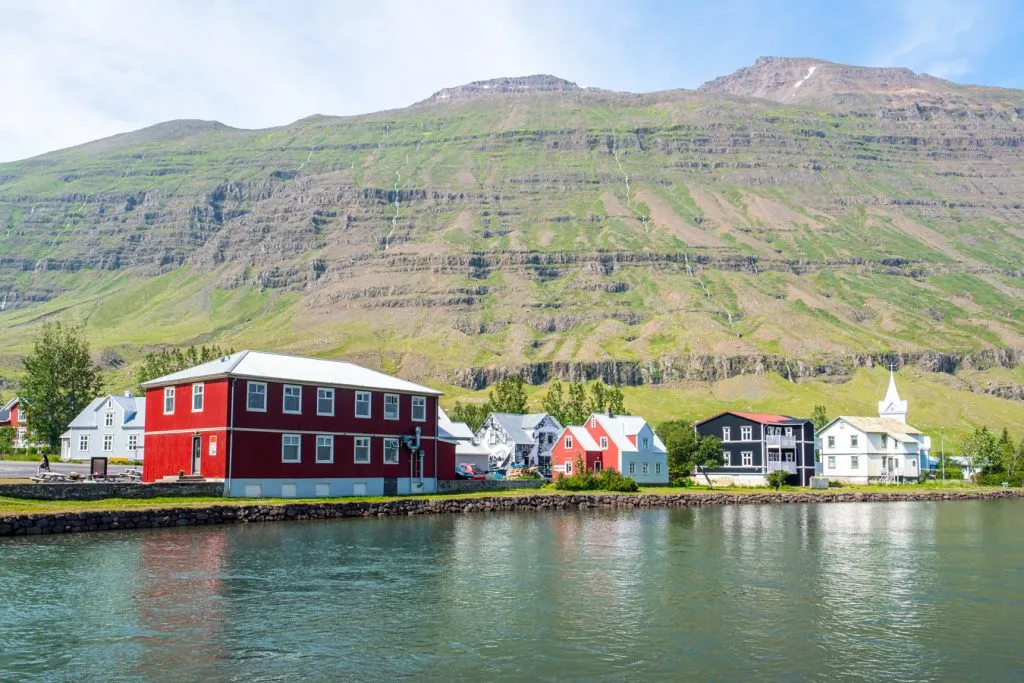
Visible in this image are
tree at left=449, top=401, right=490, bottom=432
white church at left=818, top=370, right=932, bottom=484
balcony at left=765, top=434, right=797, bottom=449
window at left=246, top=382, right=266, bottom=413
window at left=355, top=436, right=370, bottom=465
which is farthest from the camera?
tree at left=449, top=401, right=490, bottom=432

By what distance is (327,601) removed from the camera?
106 ft

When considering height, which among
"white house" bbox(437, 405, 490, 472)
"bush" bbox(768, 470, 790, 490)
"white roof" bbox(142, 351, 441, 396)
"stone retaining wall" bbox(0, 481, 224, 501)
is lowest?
"bush" bbox(768, 470, 790, 490)

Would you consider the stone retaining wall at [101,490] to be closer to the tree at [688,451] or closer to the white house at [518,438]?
the tree at [688,451]

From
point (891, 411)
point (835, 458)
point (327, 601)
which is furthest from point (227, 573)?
point (891, 411)

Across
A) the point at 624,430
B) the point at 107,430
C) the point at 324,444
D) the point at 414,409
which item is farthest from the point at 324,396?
the point at 107,430

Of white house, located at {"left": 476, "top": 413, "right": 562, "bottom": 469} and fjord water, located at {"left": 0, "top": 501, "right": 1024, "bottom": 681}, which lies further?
white house, located at {"left": 476, "top": 413, "right": 562, "bottom": 469}

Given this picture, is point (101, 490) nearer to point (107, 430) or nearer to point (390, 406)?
point (390, 406)

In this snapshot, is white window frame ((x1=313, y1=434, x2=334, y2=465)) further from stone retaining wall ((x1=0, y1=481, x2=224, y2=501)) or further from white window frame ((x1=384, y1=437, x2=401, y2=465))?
stone retaining wall ((x1=0, y1=481, x2=224, y2=501))

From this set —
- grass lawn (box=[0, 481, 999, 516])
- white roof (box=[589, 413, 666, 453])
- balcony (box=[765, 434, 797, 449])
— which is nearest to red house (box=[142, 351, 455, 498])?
grass lawn (box=[0, 481, 999, 516])

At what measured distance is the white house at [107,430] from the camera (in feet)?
366

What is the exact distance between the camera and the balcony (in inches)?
4774

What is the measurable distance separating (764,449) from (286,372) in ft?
242

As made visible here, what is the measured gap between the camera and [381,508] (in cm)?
6488

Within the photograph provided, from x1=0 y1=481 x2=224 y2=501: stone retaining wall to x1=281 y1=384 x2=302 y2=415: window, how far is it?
744cm
